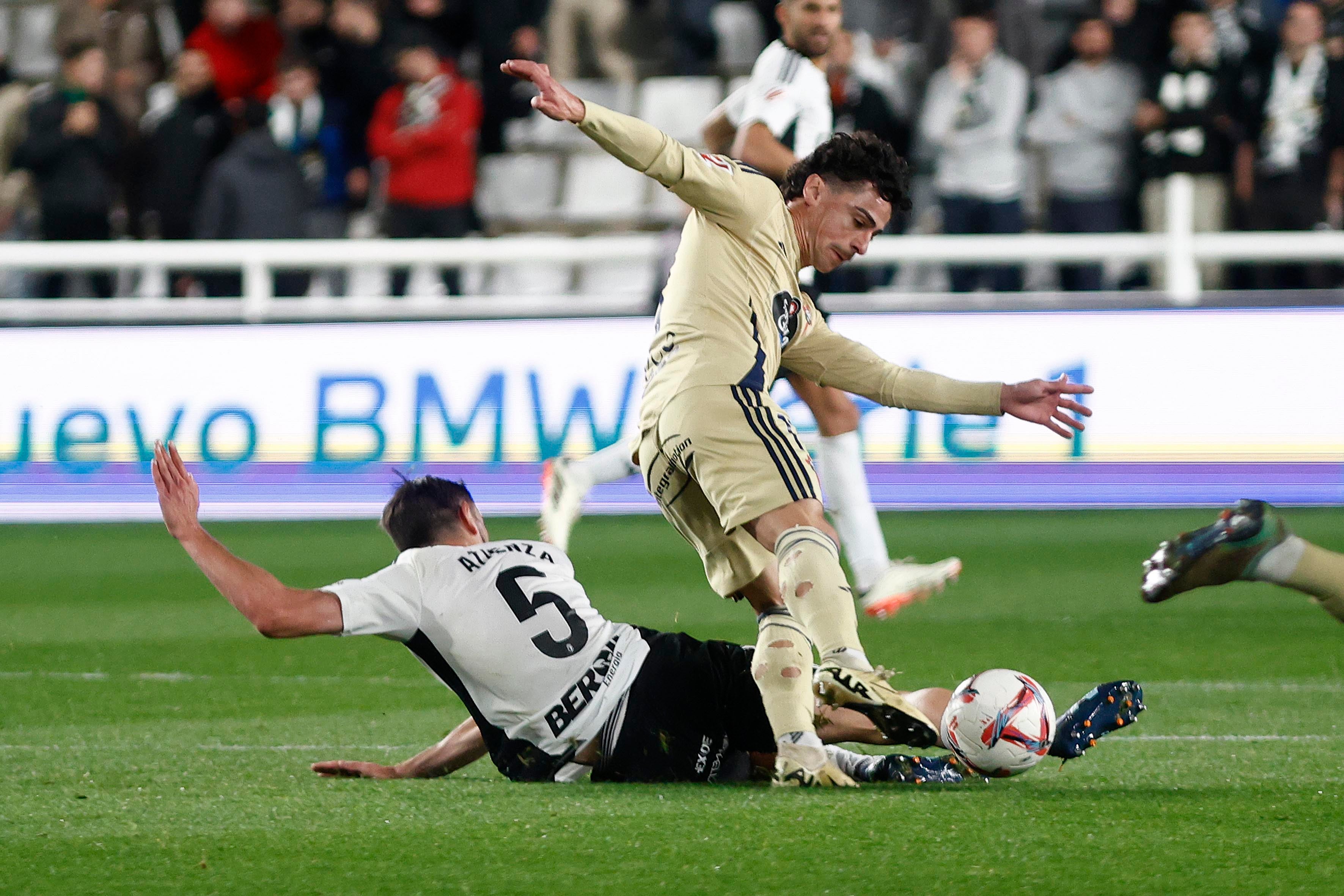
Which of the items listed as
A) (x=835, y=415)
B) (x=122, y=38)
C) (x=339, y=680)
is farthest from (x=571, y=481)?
(x=122, y=38)

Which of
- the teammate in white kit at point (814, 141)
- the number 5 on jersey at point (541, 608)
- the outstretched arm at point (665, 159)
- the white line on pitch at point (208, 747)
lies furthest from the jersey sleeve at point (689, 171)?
the teammate in white kit at point (814, 141)

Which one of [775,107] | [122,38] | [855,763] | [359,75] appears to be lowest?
[855,763]

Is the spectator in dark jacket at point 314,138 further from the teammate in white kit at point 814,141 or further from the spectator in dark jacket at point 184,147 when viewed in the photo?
the teammate in white kit at point 814,141

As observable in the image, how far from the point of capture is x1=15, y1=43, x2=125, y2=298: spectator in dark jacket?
555 inches

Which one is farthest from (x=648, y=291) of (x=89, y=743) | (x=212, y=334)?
(x=89, y=743)

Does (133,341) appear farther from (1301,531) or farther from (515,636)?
(515,636)

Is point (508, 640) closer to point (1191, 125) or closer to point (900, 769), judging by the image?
point (900, 769)

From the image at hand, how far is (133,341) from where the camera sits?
12.0 metres

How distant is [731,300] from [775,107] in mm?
2890

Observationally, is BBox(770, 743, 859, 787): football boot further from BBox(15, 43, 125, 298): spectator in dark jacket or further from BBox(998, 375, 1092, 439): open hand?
BBox(15, 43, 125, 298): spectator in dark jacket

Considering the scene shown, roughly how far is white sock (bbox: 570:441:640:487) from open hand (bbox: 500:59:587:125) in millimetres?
3827

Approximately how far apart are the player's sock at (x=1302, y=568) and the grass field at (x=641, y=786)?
0.51 meters

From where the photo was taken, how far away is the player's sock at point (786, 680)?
484cm

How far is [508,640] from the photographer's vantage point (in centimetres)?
493
